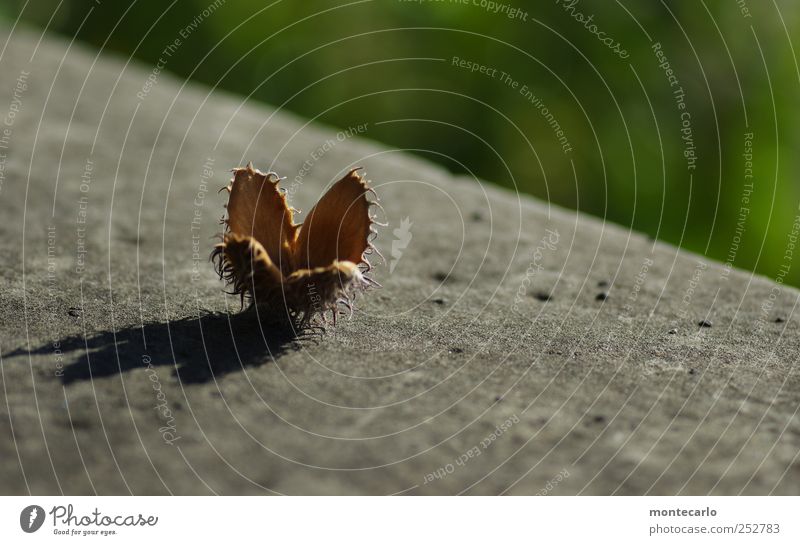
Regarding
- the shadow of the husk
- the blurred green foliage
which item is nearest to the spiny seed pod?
the shadow of the husk

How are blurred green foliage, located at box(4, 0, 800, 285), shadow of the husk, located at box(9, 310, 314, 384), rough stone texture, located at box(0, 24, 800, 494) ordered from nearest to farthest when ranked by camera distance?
rough stone texture, located at box(0, 24, 800, 494), shadow of the husk, located at box(9, 310, 314, 384), blurred green foliage, located at box(4, 0, 800, 285)

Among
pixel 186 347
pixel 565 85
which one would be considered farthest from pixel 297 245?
pixel 565 85

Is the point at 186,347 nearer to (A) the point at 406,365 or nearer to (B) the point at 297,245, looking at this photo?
(B) the point at 297,245

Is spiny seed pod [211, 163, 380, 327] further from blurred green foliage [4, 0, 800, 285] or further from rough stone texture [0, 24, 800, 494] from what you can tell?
blurred green foliage [4, 0, 800, 285]

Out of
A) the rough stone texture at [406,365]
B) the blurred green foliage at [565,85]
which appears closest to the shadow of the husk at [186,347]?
the rough stone texture at [406,365]

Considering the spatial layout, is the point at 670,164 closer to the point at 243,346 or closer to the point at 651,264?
the point at 651,264

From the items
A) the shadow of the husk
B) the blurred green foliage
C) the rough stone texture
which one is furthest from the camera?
the blurred green foliage

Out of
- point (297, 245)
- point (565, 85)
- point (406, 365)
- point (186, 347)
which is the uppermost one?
A: point (565, 85)
